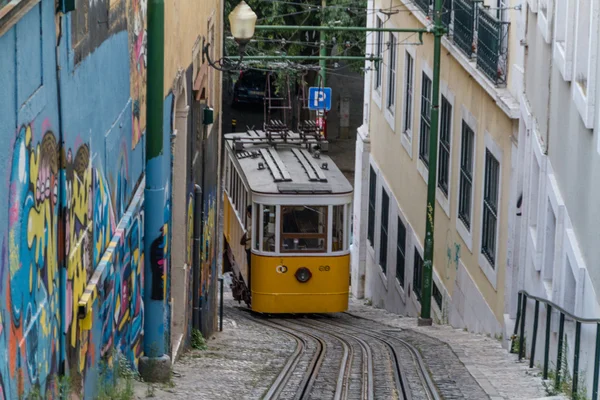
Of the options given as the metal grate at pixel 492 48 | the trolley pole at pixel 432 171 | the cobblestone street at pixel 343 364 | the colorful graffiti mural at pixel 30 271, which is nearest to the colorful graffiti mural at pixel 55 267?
the colorful graffiti mural at pixel 30 271

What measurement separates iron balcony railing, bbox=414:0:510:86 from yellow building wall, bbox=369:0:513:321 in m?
0.39

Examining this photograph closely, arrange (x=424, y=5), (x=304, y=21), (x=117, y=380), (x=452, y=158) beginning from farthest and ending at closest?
(x=304, y=21)
(x=424, y=5)
(x=452, y=158)
(x=117, y=380)

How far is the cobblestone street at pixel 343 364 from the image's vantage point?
442 inches

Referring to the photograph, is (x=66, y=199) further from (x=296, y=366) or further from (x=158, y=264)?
(x=296, y=366)

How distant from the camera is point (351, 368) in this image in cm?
1383

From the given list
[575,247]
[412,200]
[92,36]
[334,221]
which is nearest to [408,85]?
[412,200]

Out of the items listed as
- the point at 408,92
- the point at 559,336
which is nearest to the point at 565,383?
the point at 559,336

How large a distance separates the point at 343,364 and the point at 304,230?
6.97m

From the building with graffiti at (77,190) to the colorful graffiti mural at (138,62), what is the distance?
16 millimetres

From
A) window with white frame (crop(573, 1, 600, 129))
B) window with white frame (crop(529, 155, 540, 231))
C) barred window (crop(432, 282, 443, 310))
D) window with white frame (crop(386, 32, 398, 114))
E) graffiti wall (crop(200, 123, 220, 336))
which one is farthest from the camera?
window with white frame (crop(386, 32, 398, 114))

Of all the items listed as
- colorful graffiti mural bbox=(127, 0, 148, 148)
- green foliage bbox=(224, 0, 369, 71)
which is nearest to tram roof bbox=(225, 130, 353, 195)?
colorful graffiti mural bbox=(127, 0, 148, 148)

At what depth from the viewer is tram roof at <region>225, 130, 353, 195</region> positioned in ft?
67.1

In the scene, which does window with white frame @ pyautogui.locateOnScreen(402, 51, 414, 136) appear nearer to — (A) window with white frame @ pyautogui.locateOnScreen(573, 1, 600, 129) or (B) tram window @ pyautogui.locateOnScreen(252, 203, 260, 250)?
(B) tram window @ pyautogui.locateOnScreen(252, 203, 260, 250)

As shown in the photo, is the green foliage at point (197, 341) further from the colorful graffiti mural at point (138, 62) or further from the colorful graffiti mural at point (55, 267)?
the colorful graffiti mural at point (55, 267)
